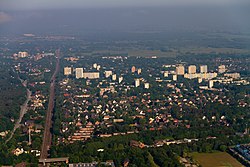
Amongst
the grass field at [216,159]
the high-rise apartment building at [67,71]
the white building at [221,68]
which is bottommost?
the white building at [221,68]

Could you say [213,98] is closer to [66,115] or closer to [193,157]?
[66,115]

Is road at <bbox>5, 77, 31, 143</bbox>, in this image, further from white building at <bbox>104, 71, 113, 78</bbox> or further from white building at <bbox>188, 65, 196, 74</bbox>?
white building at <bbox>188, 65, 196, 74</bbox>

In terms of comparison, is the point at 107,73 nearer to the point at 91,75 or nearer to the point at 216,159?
the point at 91,75

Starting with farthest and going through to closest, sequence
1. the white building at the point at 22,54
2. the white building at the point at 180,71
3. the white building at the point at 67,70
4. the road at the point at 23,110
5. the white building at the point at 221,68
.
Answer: the white building at the point at 22,54
the white building at the point at 221,68
the white building at the point at 67,70
the white building at the point at 180,71
the road at the point at 23,110

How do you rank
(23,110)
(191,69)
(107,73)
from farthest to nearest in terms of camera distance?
(191,69) < (107,73) < (23,110)

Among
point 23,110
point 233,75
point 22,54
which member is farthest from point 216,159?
point 22,54

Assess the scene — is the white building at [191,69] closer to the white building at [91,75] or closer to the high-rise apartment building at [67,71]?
the white building at [91,75]

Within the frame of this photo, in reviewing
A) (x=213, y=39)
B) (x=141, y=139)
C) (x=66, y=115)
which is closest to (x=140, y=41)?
(x=213, y=39)

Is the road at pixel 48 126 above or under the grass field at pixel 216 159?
under

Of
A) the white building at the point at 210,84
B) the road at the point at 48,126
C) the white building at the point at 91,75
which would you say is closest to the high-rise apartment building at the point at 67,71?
the white building at the point at 91,75
